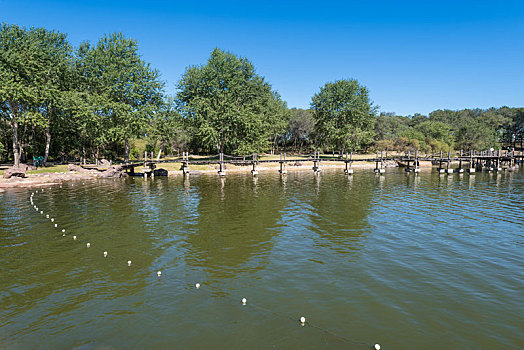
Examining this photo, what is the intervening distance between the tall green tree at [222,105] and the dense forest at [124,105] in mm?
220

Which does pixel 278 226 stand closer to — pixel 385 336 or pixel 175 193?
pixel 385 336

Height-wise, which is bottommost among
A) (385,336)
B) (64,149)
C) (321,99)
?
(385,336)

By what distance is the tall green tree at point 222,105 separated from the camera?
62719 millimetres

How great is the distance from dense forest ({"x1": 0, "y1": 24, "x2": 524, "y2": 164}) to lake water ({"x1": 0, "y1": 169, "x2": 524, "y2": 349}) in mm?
33364

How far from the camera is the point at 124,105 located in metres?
51.6

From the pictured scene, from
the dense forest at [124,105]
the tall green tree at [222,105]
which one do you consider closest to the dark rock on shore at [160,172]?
the dense forest at [124,105]

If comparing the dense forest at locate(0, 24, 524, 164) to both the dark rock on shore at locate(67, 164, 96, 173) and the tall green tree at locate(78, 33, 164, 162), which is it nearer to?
the tall green tree at locate(78, 33, 164, 162)

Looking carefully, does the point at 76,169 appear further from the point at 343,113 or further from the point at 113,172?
the point at 343,113

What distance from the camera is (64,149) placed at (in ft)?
207

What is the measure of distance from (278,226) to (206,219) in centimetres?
509

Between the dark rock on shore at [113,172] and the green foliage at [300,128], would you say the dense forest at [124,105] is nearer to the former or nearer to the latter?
the dark rock on shore at [113,172]

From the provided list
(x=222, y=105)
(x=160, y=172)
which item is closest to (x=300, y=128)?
(x=222, y=105)

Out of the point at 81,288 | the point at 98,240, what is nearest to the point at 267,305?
the point at 81,288

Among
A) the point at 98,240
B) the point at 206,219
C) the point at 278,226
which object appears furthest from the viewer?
the point at 206,219
